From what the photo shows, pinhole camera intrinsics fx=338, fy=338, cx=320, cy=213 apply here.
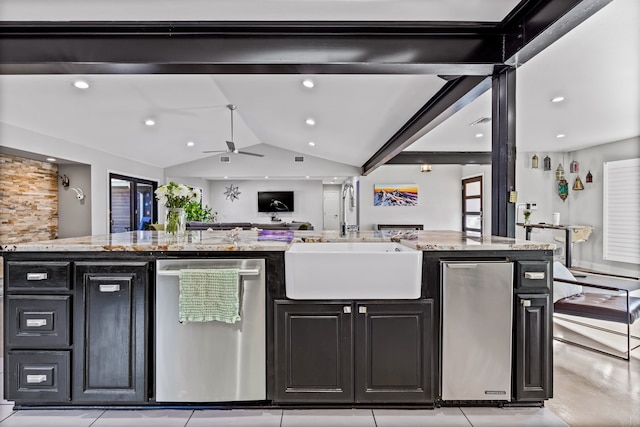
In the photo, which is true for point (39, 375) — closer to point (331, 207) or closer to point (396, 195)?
point (396, 195)

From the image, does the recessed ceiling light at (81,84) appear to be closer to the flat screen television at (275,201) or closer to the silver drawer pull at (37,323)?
the silver drawer pull at (37,323)

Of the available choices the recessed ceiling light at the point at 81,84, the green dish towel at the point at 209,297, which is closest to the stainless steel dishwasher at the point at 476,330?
the green dish towel at the point at 209,297

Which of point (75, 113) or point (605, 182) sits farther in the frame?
point (605, 182)

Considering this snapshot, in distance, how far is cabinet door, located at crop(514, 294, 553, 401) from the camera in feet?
6.05

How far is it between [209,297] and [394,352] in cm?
105

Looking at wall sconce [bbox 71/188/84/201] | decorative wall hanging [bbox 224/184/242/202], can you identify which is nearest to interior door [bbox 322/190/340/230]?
decorative wall hanging [bbox 224/184/242/202]

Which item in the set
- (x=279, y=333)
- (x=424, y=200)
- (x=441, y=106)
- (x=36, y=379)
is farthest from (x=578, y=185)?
(x=36, y=379)

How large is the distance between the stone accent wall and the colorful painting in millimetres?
6947

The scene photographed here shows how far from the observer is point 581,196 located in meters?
6.44

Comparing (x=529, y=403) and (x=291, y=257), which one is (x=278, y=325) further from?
(x=529, y=403)

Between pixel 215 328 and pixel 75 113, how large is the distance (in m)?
4.66

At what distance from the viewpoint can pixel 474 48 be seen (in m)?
2.18

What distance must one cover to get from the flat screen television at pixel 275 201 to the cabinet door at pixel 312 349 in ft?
29.1

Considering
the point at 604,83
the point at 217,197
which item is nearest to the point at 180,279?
the point at 604,83
